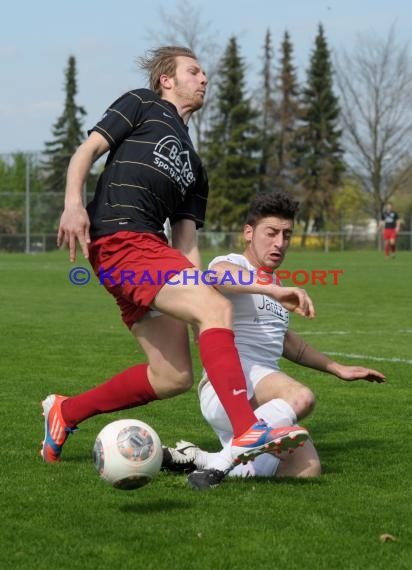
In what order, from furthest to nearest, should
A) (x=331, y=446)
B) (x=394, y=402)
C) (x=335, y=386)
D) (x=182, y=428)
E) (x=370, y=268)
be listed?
(x=370, y=268) → (x=335, y=386) → (x=394, y=402) → (x=182, y=428) → (x=331, y=446)

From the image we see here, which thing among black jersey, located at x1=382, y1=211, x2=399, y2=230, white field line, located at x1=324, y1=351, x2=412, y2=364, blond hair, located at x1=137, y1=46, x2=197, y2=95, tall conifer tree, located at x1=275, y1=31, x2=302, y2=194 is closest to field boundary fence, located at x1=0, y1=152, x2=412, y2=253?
black jersey, located at x1=382, y1=211, x2=399, y2=230

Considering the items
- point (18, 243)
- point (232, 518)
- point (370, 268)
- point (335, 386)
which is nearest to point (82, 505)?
point (232, 518)

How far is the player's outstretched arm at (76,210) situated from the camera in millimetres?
4664

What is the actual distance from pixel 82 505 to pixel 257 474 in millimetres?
1058

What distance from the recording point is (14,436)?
5.91 m

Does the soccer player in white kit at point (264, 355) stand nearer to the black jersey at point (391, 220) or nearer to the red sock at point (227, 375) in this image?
the red sock at point (227, 375)

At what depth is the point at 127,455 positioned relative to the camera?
4285 millimetres

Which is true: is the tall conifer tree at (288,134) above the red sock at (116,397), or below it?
above

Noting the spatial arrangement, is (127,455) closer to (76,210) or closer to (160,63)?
(76,210)

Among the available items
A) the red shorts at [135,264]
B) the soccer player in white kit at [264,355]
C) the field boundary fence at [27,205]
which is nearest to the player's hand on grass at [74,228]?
the red shorts at [135,264]

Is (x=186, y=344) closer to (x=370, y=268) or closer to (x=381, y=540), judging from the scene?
(x=381, y=540)

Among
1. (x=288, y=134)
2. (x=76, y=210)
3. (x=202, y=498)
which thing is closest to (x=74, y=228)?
(x=76, y=210)

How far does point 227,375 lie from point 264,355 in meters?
0.86

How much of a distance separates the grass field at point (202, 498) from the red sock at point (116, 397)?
0.81 ft
